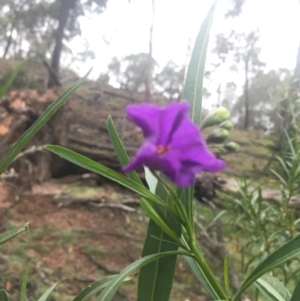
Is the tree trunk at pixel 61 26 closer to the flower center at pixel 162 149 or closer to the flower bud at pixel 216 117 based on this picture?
the flower bud at pixel 216 117

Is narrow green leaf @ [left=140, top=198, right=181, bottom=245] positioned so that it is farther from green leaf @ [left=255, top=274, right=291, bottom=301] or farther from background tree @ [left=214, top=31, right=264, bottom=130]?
background tree @ [left=214, top=31, right=264, bottom=130]

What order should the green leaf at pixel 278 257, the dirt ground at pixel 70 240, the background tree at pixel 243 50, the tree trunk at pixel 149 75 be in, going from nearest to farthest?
the green leaf at pixel 278 257 → the dirt ground at pixel 70 240 → the tree trunk at pixel 149 75 → the background tree at pixel 243 50

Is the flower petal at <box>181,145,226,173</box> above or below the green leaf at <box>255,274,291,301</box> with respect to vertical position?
above

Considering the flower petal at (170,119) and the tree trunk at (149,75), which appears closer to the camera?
the flower petal at (170,119)

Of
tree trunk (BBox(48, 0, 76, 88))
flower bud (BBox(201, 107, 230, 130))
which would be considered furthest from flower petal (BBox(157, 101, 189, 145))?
tree trunk (BBox(48, 0, 76, 88))

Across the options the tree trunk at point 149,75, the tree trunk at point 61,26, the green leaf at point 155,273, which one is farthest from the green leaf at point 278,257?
the tree trunk at point 61,26

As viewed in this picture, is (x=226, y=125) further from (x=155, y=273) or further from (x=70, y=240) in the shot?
(x=70, y=240)

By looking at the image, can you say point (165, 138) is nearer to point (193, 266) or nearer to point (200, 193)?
point (193, 266)

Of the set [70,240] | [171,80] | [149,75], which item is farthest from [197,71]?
[149,75]
